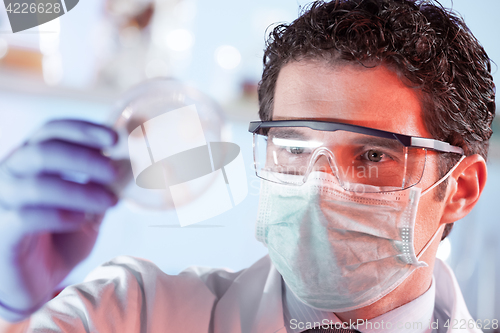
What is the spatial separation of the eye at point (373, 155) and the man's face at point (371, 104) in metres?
0.08

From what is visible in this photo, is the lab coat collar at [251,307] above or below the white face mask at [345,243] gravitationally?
below

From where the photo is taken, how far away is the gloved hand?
40.8 inches

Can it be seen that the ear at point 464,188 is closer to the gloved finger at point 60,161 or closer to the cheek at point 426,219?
the cheek at point 426,219

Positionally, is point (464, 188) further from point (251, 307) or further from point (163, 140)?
point (163, 140)

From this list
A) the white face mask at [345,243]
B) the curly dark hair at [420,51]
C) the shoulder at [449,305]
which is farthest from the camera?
the shoulder at [449,305]

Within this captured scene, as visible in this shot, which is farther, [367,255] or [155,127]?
[155,127]

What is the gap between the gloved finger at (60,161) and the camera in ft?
3.53

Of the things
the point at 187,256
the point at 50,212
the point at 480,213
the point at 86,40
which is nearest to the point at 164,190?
the point at 50,212

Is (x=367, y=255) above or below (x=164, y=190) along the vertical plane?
below

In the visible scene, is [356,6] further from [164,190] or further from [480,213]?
[480,213]

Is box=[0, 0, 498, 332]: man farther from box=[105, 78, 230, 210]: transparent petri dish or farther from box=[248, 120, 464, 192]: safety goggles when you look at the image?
box=[105, 78, 230, 210]: transparent petri dish

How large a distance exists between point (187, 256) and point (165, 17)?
1215mm

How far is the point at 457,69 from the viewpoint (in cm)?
136

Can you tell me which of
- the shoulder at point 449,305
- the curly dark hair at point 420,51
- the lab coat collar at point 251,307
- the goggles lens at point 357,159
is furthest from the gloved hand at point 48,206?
the shoulder at point 449,305
